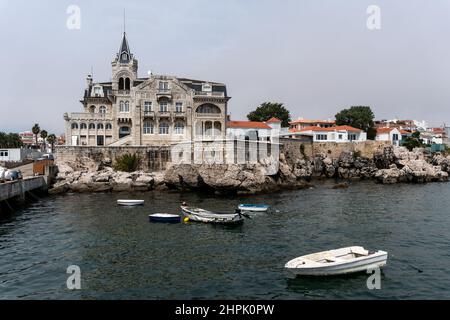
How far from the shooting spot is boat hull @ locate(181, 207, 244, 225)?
35.7 m

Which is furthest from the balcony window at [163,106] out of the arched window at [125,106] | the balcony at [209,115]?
the arched window at [125,106]

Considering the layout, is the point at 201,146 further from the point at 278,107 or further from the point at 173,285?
the point at 278,107

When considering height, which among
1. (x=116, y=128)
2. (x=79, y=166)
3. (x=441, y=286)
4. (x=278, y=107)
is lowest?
(x=441, y=286)

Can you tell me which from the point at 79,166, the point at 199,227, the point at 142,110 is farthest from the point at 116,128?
the point at 199,227

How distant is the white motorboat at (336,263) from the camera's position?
2217cm

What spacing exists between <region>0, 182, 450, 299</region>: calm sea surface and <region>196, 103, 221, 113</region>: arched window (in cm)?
3068

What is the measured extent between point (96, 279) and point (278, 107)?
91896mm

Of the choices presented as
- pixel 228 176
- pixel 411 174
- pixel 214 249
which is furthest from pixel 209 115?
pixel 214 249

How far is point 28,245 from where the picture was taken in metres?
29.4

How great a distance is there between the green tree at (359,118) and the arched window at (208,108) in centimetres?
4938

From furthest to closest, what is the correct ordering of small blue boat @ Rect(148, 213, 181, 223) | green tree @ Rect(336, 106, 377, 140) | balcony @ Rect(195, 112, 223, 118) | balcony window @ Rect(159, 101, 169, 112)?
green tree @ Rect(336, 106, 377, 140) → balcony @ Rect(195, 112, 223, 118) → balcony window @ Rect(159, 101, 169, 112) → small blue boat @ Rect(148, 213, 181, 223)

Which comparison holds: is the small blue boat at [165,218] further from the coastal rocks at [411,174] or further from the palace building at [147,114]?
the coastal rocks at [411,174]

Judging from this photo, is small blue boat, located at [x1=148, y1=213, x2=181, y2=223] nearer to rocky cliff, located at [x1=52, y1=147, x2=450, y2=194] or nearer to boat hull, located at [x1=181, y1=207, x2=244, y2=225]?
boat hull, located at [x1=181, y1=207, x2=244, y2=225]

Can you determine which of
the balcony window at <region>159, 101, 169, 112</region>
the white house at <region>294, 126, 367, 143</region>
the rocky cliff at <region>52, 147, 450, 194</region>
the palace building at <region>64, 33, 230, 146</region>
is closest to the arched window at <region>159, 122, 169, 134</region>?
the palace building at <region>64, 33, 230, 146</region>
